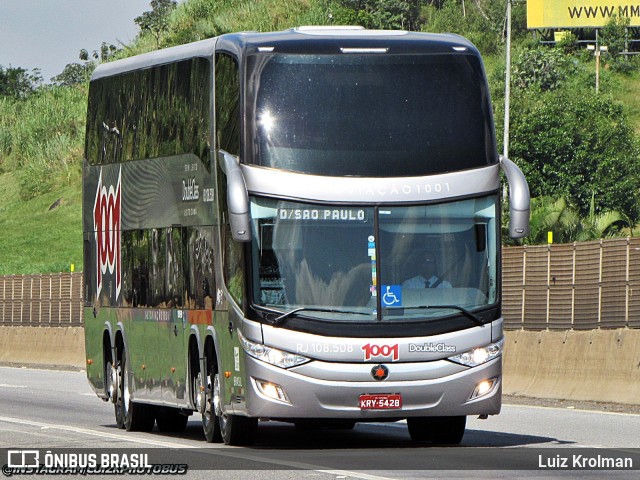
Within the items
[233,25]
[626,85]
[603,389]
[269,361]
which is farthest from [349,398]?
[626,85]

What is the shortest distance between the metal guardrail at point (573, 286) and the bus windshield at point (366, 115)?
23.4ft

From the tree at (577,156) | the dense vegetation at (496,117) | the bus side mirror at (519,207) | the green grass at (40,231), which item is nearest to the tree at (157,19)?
the dense vegetation at (496,117)

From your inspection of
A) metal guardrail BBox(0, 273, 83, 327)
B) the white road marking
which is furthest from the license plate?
metal guardrail BBox(0, 273, 83, 327)

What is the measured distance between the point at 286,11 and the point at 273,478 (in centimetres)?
11795

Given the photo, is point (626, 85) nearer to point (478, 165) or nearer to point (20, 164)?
point (20, 164)

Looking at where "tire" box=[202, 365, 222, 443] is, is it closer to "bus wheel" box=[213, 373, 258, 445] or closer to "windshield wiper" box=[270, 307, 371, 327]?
"bus wheel" box=[213, 373, 258, 445]

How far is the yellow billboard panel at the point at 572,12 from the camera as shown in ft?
471

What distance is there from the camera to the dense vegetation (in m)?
91.5

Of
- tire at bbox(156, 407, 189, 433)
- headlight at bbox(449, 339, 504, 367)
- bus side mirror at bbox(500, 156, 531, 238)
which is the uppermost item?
bus side mirror at bbox(500, 156, 531, 238)

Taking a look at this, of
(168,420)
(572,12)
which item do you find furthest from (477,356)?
(572,12)

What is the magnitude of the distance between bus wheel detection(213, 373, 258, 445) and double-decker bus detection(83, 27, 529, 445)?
22 mm

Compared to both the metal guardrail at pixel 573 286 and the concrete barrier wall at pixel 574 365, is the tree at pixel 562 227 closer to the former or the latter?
the metal guardrail at pixel 573 286

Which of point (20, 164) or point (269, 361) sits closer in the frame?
point (269, 361)

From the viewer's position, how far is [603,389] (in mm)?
23656
